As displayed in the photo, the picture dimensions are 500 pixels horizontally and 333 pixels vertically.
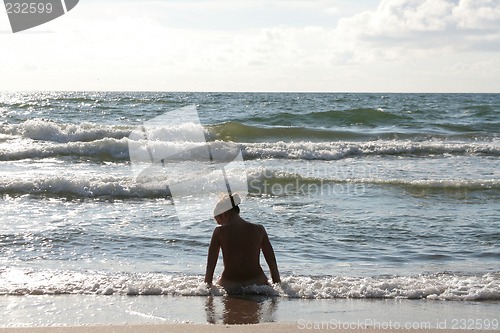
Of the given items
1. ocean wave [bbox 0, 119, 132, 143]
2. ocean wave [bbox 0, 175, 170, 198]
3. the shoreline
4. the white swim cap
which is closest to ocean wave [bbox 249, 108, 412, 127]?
ocean wave [bbox 0, 119, 132, 143]

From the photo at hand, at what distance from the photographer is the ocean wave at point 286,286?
6.08 metres

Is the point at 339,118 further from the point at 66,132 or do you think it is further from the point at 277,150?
the point at 66,132

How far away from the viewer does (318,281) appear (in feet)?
21.0

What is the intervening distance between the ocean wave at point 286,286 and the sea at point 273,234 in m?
0.02

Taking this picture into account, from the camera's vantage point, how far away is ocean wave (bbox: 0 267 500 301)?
19.9 ft

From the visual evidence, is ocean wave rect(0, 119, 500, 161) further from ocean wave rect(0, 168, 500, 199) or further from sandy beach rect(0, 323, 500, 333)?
sandy beach rect(0, 323, 500, 333)

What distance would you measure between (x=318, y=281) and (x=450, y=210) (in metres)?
5.02

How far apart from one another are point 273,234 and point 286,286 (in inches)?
101

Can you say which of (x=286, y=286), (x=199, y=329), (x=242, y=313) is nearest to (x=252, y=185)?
(x=286, y=286)

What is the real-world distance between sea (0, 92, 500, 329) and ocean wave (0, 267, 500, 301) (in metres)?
0.02

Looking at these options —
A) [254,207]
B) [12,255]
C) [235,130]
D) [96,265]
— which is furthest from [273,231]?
[235,130]

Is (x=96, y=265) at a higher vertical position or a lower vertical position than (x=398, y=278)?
higher

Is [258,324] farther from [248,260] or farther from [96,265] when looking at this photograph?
[96,265]

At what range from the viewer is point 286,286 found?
6203mm
